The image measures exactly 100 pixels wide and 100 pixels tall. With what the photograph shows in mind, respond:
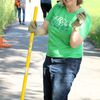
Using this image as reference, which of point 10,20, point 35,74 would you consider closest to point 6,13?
point 10,20

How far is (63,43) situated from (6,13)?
1432 cm

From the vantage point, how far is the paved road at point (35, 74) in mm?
8406

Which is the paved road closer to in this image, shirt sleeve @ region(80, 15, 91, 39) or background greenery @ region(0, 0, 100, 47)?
background greenery @ region(0, 0, 100, 47)

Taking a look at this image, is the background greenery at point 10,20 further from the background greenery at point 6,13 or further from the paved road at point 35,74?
the paved road at point 35,74

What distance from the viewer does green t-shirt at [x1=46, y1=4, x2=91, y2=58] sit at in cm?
512

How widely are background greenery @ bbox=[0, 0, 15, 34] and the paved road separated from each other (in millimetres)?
2792

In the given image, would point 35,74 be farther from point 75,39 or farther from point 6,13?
point 6,13

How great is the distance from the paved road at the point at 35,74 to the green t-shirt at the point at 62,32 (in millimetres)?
2879

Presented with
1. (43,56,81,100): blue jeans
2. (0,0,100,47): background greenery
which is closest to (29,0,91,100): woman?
(43,56,81,100): blue jeans

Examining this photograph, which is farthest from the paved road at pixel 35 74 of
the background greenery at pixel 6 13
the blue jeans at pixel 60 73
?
the background greenery at pixel 6 13

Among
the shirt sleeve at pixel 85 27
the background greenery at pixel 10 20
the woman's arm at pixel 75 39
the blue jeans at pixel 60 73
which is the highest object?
→ the shirt sleeve at pixel 85 27

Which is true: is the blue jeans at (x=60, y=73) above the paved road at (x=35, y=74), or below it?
above

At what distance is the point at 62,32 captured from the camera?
5.14m

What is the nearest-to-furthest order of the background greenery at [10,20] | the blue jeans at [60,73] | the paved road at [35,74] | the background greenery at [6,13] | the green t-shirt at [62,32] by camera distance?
the green t-shirt at [62,32] < the blue jeans at [60,73] < the paved road at [35,74] < the background greenery at [10,20] < the background greenery at [6,13]
